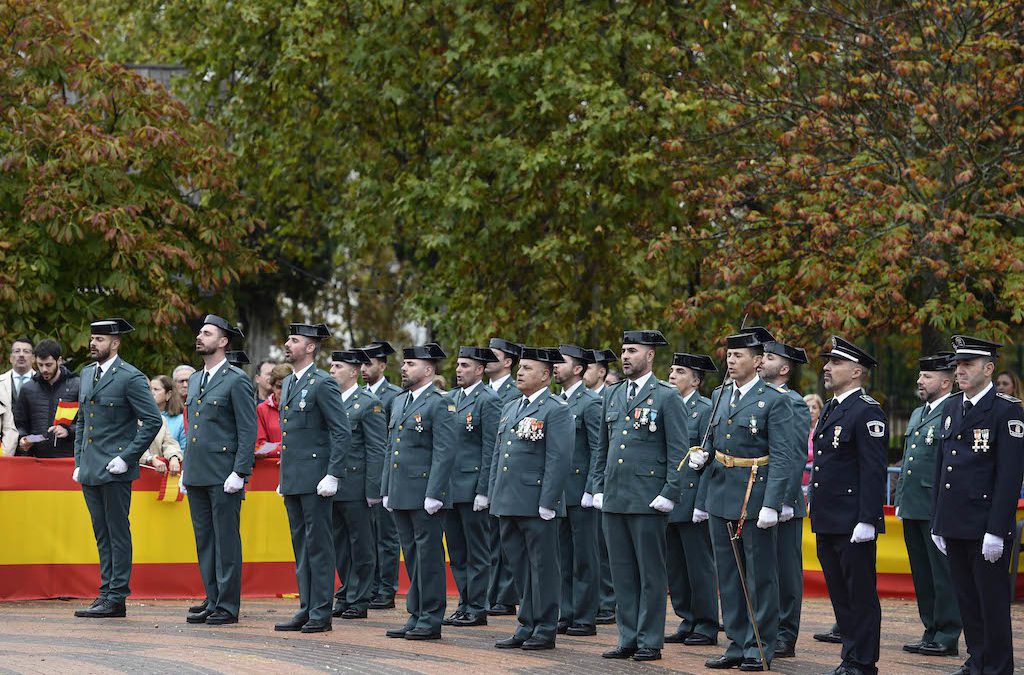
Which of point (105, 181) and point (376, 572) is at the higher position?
point (105, 181)

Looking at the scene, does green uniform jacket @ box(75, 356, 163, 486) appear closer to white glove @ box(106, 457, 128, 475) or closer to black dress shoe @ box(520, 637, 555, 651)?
white glove @ box(106, 457, 128, 475)

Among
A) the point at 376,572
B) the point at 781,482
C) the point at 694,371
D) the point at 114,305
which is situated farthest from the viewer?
the point at 114,305

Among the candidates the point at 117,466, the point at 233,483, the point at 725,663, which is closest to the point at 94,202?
the point at 117,466

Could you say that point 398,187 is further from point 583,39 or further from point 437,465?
point 437,465

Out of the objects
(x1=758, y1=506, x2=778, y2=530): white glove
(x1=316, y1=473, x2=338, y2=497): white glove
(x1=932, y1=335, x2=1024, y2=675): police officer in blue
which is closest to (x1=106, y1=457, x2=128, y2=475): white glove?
Answer: (x1=316, y1=473, x2=338, y2=497): white glove

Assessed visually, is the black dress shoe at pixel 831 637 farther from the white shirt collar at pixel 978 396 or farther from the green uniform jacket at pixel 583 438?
the white shirt collar at pixel 978 396

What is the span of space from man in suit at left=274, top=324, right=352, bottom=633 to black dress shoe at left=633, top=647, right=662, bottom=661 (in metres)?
2.49

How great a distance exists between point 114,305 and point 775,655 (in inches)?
470

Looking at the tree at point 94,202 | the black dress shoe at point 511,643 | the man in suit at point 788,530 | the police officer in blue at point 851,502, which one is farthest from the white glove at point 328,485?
the tree at point 94,202

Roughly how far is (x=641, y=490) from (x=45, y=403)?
608cm

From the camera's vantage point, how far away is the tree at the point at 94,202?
63.7 ft

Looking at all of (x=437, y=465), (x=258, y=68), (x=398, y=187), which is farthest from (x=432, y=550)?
(x=258, y=68)

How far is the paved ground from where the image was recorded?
387 inches

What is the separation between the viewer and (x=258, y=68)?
80.2ft
